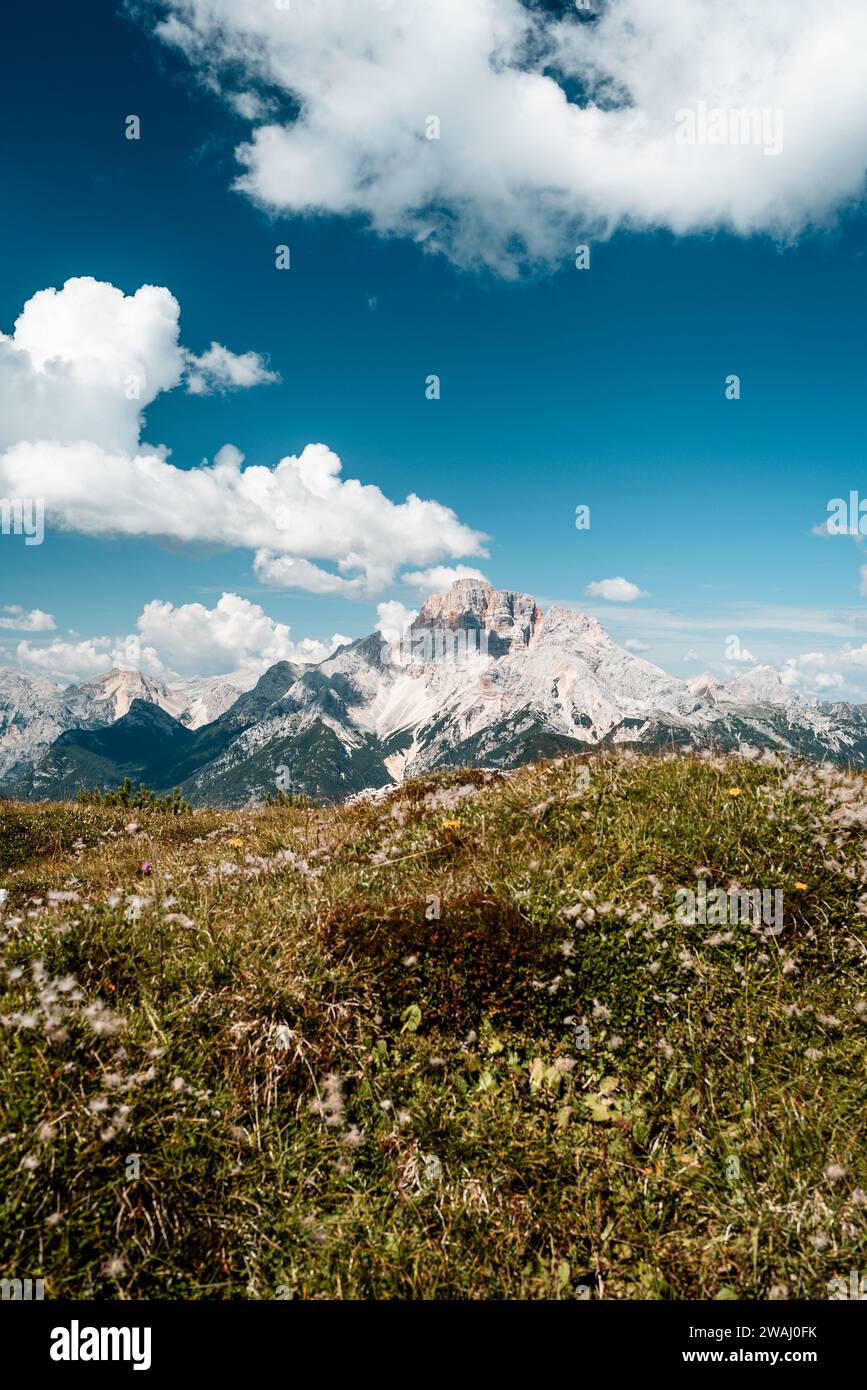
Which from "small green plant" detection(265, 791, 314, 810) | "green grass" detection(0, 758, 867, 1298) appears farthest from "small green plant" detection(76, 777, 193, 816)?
"green grass" detection(0, 758, 867, 1298)

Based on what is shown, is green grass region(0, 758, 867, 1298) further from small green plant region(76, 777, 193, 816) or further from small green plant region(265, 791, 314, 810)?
small green plant region(76, 777, 193, 816)

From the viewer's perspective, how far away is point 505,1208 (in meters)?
4.85

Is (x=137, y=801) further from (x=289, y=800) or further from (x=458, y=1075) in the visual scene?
(x=458, y=1075)

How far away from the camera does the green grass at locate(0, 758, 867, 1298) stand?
4406mm

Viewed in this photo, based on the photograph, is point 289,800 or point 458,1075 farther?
point 289,800

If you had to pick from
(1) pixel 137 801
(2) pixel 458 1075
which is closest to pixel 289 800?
(1) pixel 137 801

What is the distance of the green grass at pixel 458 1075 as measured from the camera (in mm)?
4406

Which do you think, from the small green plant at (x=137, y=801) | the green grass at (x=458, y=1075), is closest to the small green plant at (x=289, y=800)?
the small green plant at (x=137, y=801)

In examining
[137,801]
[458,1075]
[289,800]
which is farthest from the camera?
[137,801]

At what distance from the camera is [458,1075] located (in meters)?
5.89

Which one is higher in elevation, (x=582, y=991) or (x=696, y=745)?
(x=696, y=745)
